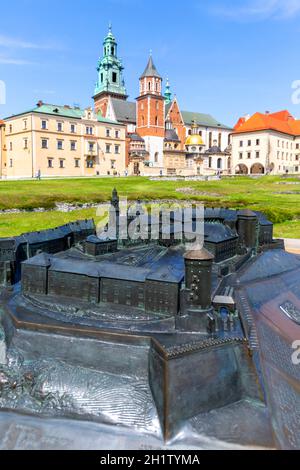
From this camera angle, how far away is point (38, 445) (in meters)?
5.98

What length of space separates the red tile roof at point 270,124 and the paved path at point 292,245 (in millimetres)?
Answer: 61882

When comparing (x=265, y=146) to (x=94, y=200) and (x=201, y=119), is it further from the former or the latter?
(x=94, y=200)

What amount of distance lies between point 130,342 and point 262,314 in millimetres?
3928

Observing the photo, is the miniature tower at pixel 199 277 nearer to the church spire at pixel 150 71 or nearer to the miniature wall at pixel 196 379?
the miniature wall at pixel 196 379

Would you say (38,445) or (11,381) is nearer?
(38,445)

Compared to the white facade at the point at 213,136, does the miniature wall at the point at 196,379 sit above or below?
below

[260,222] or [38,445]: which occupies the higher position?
[260,222]

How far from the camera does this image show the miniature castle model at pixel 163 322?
663 cm

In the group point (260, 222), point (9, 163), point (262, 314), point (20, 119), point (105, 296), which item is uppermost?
point (20, 119)

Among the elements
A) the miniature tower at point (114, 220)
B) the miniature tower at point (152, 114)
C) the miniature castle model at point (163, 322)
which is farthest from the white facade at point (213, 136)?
the miniature castle model at point (163, 322)

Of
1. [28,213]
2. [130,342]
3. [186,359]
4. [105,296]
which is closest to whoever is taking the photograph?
[186,359]

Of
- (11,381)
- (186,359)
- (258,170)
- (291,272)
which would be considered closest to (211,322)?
(186,359)

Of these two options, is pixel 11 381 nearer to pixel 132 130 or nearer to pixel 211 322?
pixel 211 322

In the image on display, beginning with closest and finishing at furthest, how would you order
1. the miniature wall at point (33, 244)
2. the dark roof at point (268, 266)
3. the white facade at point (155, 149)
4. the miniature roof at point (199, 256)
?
the miniature roof at point (199, 256)
the miniature wall at point (33, 244)
the dark roof at point (268, 266)
the white facade at point (155, 149)
